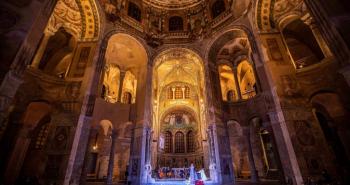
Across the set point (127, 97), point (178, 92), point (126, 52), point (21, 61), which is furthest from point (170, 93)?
point (21, 61)

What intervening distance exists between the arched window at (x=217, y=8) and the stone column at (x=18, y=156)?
16.6 metres

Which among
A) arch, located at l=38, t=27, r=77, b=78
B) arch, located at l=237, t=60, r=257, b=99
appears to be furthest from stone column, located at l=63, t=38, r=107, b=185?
arch, located at l=237, t=60, r=257, b=99

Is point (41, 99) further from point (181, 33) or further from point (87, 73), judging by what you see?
point (181, 33)

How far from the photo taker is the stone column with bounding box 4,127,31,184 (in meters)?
10.4

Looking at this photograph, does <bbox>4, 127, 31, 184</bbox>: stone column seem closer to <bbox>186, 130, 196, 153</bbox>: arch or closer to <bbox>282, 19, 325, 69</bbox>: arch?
<bbox>186, 130, 196, 153</bbox>: arch

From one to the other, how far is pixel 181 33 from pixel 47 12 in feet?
35.2

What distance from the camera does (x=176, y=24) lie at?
16797 millimetres

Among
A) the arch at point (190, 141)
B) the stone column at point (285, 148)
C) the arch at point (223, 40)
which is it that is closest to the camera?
the stone column at point (285, 148)

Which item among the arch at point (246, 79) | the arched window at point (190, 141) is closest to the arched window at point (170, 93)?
the arched window at point (190, 141)

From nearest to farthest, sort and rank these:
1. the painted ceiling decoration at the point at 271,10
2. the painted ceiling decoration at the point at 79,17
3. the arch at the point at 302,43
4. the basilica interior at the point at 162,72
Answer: the basilica interior at the point at 162,72 → the painted ceiling decoration at the point at 271,10 → the painted ceiling decoration at the point at 79,17 → the arch at the point at 302,43

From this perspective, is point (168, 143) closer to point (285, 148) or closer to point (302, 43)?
point (285, 148)

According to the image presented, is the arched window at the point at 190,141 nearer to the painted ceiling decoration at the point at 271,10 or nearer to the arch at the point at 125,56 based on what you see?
the arch at the point at 125,56

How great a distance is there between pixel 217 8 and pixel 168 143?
17.4 m

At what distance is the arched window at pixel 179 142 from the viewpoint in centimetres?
2370
